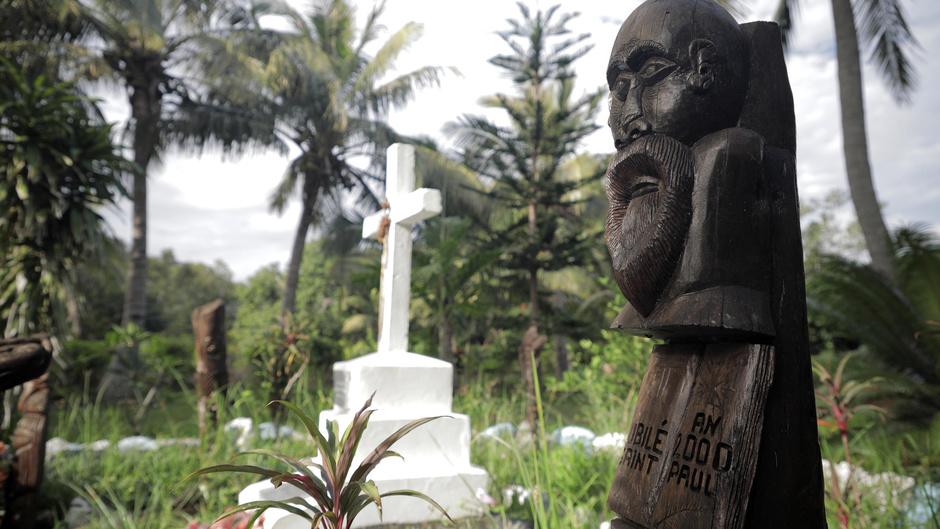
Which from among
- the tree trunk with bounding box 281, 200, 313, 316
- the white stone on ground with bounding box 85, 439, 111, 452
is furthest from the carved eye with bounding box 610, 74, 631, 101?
the tree trunk with bounding box 281, 200, 313, 316

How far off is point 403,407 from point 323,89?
44.2 ft

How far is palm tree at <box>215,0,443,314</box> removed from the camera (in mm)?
15000

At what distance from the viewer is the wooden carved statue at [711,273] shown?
1.40 m

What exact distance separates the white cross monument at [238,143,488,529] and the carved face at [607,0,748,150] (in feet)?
6.68

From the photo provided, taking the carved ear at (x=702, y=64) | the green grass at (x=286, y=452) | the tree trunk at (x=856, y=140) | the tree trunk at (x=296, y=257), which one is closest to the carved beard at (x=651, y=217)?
the carved ear at (x=702, y=64)

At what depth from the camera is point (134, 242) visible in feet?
40.9

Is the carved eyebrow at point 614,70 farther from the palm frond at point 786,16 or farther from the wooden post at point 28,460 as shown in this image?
the palm frond at point 786,16

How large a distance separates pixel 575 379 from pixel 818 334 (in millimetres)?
6615

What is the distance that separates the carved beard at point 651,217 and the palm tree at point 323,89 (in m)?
14.1

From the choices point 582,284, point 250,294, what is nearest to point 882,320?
point 582,284

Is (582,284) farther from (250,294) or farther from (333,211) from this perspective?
(250,294)

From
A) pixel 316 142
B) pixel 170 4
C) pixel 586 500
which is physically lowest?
pixel 586 500

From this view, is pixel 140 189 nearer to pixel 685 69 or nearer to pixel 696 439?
pixel 685 69

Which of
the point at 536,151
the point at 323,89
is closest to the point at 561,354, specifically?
the point at 536,151
